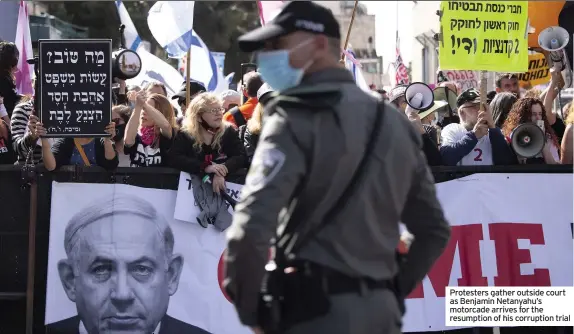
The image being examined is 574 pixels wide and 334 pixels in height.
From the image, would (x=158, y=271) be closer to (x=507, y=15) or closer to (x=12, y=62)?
(x=12, y=62)

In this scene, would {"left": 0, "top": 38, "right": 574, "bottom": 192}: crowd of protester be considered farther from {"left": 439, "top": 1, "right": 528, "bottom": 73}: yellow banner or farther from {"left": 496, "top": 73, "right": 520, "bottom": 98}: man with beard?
{"left": 496, "top": 73, "right": 520, "bottom": 98}: man with beard

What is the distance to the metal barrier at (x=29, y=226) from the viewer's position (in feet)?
26.5

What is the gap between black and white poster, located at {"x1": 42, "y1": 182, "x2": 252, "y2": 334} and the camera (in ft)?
26.0

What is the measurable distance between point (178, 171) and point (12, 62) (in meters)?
2.05

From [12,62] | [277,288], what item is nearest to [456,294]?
[12,62]

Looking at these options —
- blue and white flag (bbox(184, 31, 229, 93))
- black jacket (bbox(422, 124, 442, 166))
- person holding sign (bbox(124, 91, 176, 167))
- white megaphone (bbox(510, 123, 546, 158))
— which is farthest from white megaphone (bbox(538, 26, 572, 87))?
blue and white flag (bbox(184, 31, 229, 93))

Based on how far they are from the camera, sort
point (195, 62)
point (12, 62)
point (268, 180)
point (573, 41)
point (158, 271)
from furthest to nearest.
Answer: point (195, 62) < point (573, 41) < point (12, 62) < point (158, 271) < point (268, 180)

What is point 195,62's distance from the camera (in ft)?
44.1

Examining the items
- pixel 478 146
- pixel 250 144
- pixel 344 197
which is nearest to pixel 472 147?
pixel 478 146

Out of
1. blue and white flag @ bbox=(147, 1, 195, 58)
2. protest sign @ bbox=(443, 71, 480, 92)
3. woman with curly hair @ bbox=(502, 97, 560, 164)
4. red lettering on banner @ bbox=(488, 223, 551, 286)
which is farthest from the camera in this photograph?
protest sign @ bbox=(443, 71, 480, 92)

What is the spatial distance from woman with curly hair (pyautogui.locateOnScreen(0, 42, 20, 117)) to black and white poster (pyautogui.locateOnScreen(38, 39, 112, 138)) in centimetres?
122

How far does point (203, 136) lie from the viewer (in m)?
8.09

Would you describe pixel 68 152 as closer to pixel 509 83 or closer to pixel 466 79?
pixel 509 83

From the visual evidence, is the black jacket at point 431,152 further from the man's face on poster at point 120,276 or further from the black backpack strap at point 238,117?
the man's face on poster at point 120,276
